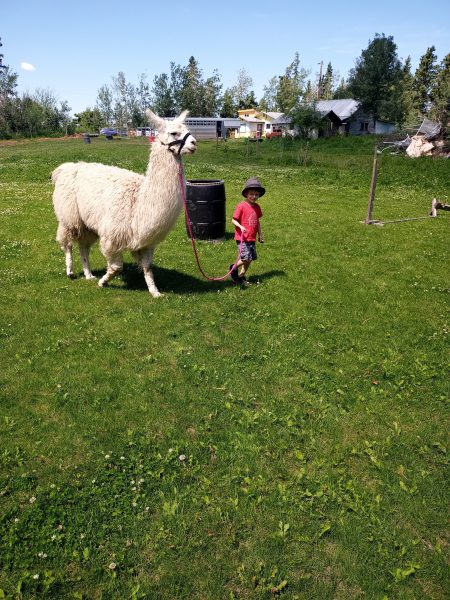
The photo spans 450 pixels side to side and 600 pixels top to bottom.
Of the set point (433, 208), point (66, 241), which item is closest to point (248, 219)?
point (66, 241)

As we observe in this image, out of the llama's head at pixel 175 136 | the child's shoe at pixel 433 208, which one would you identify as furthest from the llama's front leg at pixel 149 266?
the child's shoe at pixel 433 208

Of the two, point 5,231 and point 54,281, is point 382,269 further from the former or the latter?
point 5,231

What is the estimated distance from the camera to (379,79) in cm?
7606

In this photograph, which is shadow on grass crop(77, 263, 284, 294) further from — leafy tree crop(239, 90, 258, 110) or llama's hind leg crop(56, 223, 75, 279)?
leafy tree crop(239, 90, 258, 110)

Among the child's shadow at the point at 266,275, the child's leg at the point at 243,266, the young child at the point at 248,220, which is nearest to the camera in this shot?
the young child at the point at 248,220

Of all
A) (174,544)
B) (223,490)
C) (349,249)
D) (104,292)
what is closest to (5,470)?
(174,544)

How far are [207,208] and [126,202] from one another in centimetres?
419

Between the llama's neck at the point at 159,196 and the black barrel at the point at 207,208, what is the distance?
4.00m

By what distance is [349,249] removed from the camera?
38.0ft

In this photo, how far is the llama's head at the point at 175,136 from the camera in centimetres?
687

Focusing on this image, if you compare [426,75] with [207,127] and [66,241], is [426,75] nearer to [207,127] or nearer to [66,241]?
[207,127]

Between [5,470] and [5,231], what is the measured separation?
10323 millimetres

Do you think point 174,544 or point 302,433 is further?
point 302,433

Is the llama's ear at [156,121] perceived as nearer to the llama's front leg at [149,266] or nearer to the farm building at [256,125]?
the llama's front leg at [149,266]
